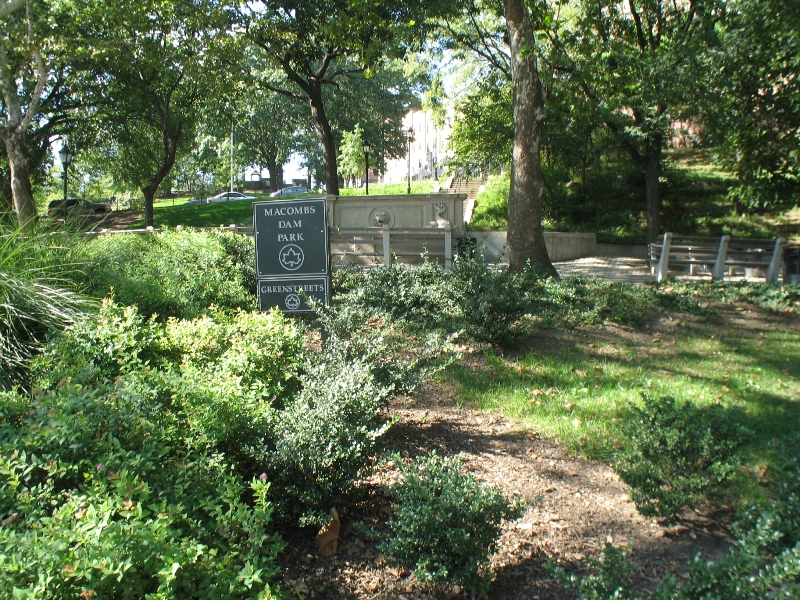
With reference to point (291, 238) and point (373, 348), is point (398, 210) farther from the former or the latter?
point (373, 348)

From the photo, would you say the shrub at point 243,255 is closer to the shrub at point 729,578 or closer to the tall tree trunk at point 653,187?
the shrub at point 729,578

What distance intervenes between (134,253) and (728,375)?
306 inches

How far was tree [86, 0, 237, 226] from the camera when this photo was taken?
1742 centimetres

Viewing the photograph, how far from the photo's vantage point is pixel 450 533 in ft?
9.29

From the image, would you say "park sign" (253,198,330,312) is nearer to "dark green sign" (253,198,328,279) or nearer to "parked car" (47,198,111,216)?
"dark green sign" (253,198,328,279)

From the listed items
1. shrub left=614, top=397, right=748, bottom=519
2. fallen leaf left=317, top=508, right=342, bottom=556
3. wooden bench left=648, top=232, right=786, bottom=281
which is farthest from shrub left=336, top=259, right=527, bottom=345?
wooden bench left=648, top=232, right=786, bottom=281

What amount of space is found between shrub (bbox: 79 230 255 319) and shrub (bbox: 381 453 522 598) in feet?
13.5

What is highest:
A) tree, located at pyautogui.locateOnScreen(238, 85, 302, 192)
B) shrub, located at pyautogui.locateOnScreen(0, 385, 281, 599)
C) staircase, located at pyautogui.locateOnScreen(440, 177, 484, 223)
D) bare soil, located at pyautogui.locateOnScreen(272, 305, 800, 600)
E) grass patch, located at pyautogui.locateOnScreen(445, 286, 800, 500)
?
tree, located at pyautogui.locateOnScreen(238, 85, 302, 192)

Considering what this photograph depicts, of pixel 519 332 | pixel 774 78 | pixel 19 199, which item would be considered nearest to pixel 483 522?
pixel 519 332

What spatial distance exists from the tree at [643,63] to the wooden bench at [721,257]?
365 cm

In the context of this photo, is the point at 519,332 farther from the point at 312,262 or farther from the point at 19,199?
the point at 19,199

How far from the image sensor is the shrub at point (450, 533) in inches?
112

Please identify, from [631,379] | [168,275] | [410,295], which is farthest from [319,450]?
[168,275]

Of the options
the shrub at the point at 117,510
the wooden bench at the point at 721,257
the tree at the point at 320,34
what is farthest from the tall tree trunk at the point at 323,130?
the shrub at the point at 117,510
